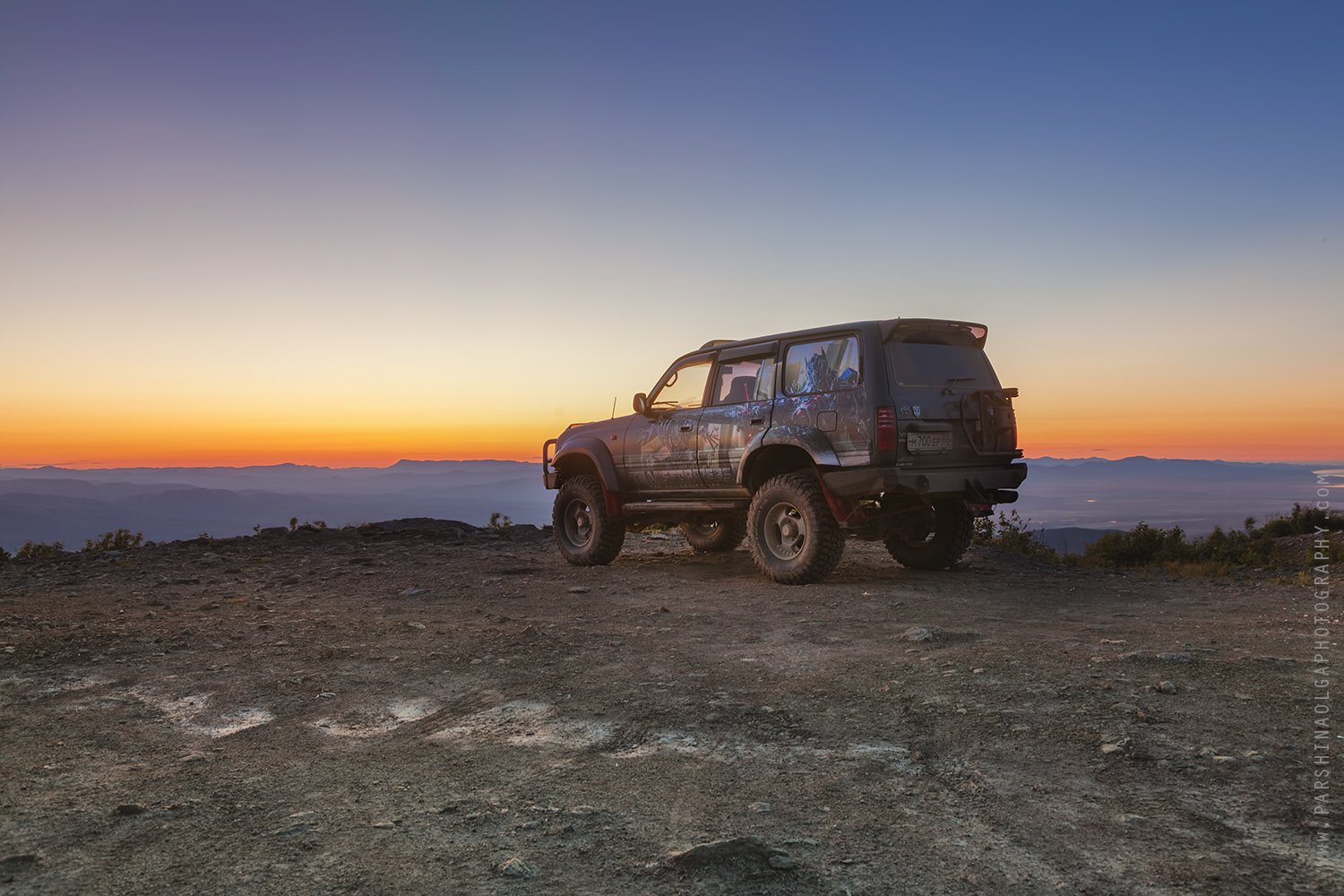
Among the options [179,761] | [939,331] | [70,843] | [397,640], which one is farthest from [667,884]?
[939,331]

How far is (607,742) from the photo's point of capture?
3787 millimetres

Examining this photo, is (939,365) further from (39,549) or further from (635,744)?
(39,549)

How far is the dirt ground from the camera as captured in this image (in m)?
2.61

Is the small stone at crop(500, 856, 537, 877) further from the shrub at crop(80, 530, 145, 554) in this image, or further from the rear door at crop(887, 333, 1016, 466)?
the shrub at crop(80, 530, 145, 554)

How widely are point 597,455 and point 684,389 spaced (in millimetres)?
1432

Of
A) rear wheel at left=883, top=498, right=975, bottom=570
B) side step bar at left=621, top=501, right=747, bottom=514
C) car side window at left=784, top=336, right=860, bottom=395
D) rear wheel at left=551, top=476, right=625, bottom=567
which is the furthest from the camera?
rear wheel at left=551, top=476, right=625, bottom=567

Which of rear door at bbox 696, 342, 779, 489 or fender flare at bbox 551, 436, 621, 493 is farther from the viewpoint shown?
fender flare at bbox 551, 436, 621, 493

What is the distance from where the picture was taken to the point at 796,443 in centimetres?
827

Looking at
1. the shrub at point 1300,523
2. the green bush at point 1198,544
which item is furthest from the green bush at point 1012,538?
the shrub at point 1300,523

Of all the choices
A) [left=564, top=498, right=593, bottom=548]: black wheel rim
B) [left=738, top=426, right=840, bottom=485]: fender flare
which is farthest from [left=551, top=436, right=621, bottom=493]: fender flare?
[left=738, top=426, right=840, bottom=485]: fender flare

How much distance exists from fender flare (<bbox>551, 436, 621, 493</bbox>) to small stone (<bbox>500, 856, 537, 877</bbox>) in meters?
7.83

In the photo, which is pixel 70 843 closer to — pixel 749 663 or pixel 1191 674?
pixel 749 663

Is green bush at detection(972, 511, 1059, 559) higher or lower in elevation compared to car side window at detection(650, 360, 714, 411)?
lower

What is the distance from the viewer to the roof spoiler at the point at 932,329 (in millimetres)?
8062
